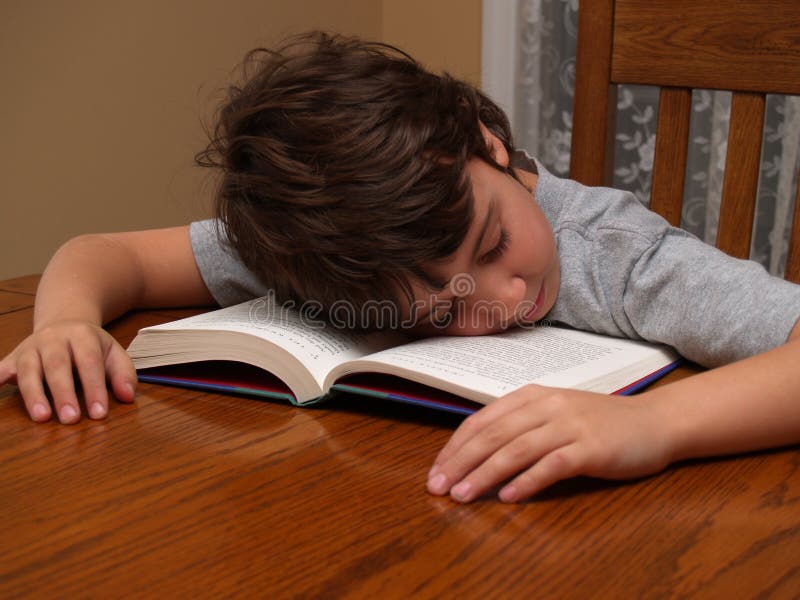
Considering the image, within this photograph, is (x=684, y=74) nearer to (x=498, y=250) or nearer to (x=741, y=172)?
(x=741, y=172)

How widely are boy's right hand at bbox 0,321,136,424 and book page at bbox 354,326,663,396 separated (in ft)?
0.75

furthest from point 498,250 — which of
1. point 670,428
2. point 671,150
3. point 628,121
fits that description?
point 628,121

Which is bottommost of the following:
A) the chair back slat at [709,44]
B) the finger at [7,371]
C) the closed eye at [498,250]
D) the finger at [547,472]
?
the finger at [7,371]

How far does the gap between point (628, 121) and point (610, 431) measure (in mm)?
1538

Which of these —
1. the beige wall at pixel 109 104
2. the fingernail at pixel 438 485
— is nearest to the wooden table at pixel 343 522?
the fingernail at pixel 438 485

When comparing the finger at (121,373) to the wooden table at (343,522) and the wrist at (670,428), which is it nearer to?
the wooden table at (343,522)

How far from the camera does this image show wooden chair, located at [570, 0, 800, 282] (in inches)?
39.1

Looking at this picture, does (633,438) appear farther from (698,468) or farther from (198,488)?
(198,488)

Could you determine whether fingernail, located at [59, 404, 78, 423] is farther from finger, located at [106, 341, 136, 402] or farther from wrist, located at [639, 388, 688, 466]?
wrist, located at [639, 388, 688, 466]

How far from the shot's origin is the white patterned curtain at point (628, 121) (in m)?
1.78

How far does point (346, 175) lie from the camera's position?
764mm

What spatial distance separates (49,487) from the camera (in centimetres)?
57

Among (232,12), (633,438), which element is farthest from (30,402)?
(232,12)

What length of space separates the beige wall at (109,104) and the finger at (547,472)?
157 centimetres
